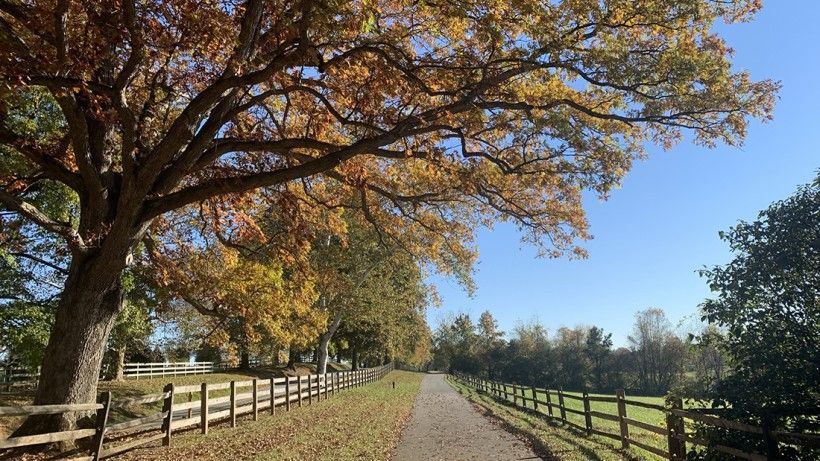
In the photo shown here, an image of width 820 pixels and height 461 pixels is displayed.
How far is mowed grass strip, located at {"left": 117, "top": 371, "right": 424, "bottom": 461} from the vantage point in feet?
32.6

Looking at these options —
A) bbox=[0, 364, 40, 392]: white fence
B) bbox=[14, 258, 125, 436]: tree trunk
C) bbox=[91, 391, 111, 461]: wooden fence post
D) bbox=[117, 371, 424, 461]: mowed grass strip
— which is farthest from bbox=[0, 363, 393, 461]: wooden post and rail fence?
bbox=[0, 364, 40, 392]: white fence

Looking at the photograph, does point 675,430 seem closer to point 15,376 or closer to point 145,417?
point 145,417

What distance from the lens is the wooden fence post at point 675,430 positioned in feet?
28.1

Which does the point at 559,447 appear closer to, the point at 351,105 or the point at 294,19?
the point at 351,105

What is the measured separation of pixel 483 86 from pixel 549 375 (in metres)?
Result: 74.9

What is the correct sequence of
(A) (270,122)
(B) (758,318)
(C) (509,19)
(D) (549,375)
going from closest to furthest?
(B) (758,318) < (C) (509,19) < (A) (270,122) < (D) (549,375)

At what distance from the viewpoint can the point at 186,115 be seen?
30.9 feet

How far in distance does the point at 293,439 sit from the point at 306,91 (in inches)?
291

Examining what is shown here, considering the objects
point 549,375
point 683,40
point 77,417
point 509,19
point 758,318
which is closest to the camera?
point 758,318

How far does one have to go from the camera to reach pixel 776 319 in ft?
20.5

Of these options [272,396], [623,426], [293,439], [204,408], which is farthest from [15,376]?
[623,426]

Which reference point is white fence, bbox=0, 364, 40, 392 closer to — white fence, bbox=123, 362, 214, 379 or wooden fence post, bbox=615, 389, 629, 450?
white fence, bbox=123, 362, 214, 379

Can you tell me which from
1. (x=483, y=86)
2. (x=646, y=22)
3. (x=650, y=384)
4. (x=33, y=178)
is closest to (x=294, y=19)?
(x=483, y=86)

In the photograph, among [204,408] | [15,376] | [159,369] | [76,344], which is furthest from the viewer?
[159,369]
